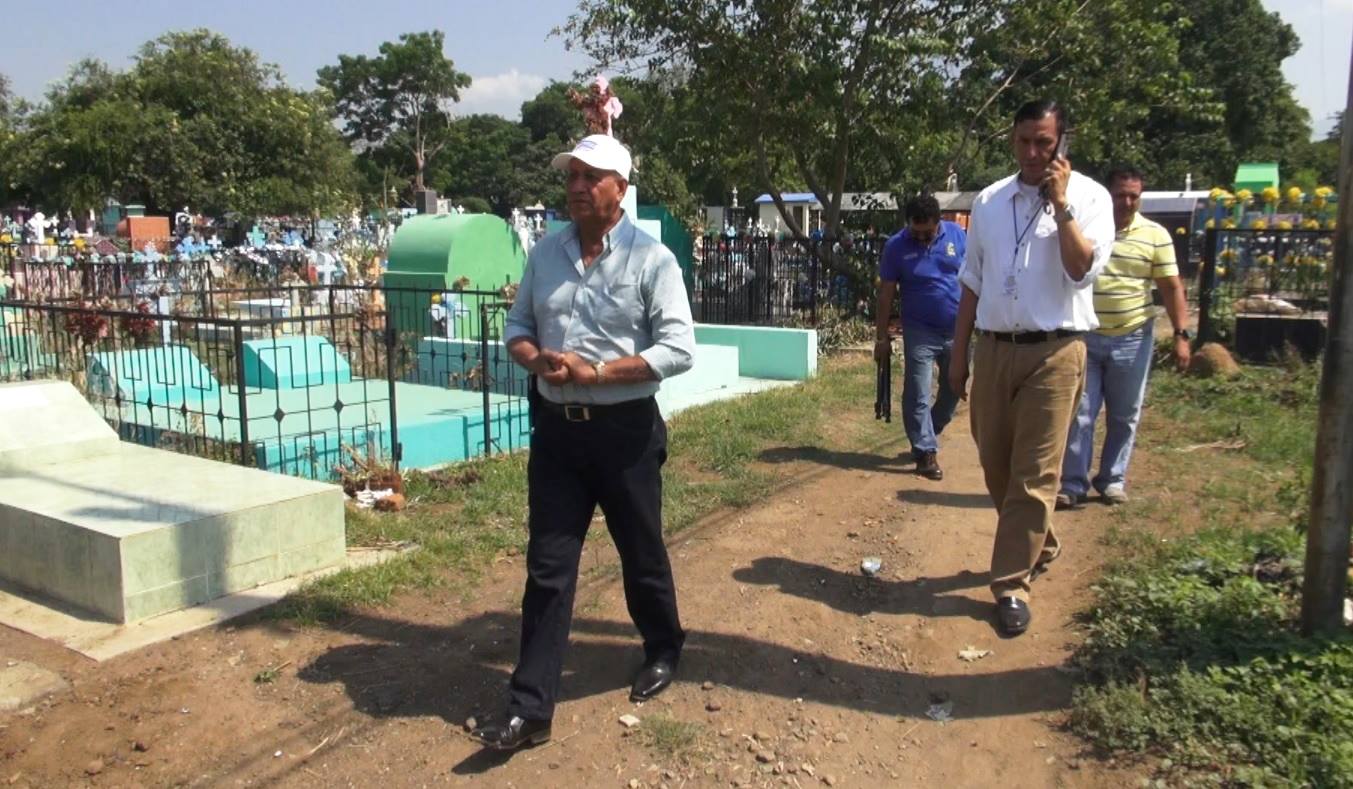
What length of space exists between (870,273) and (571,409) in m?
11.4

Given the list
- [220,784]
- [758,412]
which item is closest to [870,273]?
[758,412]

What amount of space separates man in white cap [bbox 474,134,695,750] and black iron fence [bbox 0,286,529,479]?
9.14 feet

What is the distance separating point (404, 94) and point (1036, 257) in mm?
74839

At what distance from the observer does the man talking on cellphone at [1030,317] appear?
3734 millimetres

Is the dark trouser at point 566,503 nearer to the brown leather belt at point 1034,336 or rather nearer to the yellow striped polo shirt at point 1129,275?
the brown leather belt at point 1034,336

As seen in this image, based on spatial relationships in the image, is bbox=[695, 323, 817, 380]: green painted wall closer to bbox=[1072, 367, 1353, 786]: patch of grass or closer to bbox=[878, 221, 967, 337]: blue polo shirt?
bbox=[878, 221, 967, 337]: blue polo shirt

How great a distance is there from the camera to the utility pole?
324 centimetres

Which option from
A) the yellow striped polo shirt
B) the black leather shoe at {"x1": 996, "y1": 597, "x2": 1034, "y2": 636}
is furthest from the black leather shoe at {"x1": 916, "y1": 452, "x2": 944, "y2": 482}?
the black leather shoe at {"x1": 996, "y1": 597, "x2": 1034, "y2": 636}

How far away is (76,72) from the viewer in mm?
38312

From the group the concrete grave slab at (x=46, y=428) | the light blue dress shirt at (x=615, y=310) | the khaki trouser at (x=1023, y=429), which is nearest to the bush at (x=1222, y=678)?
the khaki trouser at (x=1023, y=429)

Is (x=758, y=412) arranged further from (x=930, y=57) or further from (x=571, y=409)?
(x=930, y=57)

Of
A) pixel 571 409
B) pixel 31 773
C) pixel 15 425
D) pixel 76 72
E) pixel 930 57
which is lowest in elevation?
pixel 31 773

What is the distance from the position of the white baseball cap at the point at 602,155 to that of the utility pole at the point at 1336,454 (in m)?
2.14

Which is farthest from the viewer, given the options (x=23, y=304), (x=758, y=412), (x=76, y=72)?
(x=76, y=72)
